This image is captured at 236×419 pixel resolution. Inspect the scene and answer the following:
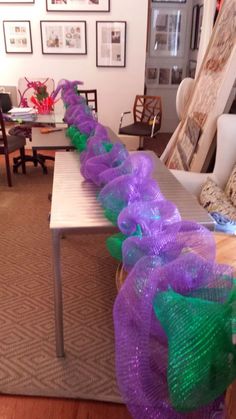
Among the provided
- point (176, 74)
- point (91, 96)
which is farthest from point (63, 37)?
point (176, 74)

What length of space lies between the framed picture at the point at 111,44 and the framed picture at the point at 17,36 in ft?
2.98

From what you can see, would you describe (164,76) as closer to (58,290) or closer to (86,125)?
(86,125)

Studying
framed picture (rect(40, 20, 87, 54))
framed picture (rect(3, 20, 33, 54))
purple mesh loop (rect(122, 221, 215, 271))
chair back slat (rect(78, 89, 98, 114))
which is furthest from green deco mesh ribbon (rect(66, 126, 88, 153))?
framed picture (rect(3, 20, 33, 54))

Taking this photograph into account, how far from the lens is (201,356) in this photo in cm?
61

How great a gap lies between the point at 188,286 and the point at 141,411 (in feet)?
0.86

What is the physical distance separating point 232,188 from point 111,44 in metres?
3.53

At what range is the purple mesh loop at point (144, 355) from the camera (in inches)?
27.4

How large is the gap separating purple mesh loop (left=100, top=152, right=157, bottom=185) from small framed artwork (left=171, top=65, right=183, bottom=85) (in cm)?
515

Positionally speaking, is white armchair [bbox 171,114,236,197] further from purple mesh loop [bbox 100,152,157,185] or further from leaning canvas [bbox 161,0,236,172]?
purple mesh loop [bbox 100,152,157,185]

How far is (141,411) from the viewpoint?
2.33ft

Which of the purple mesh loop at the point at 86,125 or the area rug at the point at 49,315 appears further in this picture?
the purple mesh loop at the point at 86,125

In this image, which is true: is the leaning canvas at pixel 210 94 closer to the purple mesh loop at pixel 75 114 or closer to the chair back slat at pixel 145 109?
the purple mesh loop at pixel 75 114

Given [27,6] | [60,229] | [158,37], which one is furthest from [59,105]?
[60,229]

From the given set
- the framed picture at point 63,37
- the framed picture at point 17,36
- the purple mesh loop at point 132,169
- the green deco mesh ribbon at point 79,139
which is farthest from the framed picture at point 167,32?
the purple mesh loop at point 132,169
